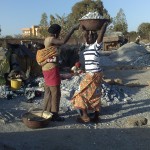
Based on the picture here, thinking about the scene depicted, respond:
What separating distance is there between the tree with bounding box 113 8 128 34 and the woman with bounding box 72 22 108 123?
40.2 meters

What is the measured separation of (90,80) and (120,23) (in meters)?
41.3

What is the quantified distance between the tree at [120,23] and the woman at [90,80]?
132 ft

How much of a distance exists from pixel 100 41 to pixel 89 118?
143 centimetres

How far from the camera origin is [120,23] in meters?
47.6

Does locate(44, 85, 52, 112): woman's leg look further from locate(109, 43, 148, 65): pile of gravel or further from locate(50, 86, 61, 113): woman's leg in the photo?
locate(109, 43, 148, 65): pile of gravel

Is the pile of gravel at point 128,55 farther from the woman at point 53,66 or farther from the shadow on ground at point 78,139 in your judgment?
the shadow on ground at point 78,139

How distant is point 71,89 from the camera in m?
9.79

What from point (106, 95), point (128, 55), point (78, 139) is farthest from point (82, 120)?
point (128, 55)

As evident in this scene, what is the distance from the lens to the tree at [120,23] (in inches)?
1860

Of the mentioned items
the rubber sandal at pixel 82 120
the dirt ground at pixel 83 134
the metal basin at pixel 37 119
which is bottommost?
the dirt ground at pixel 83 134

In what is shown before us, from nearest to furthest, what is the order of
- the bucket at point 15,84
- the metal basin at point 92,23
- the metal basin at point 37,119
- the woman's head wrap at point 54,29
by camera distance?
the metal basin at point 37,119 → the woman's head wrap at point 54,29 → the metal basin at point 92,23 → the bucket at point 15,84

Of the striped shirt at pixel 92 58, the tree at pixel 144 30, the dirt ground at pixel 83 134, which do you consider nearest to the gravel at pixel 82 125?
the dirt ground at pixel 83 134

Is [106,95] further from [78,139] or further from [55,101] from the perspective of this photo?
[78,139]

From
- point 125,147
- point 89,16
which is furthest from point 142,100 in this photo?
point 125,147
